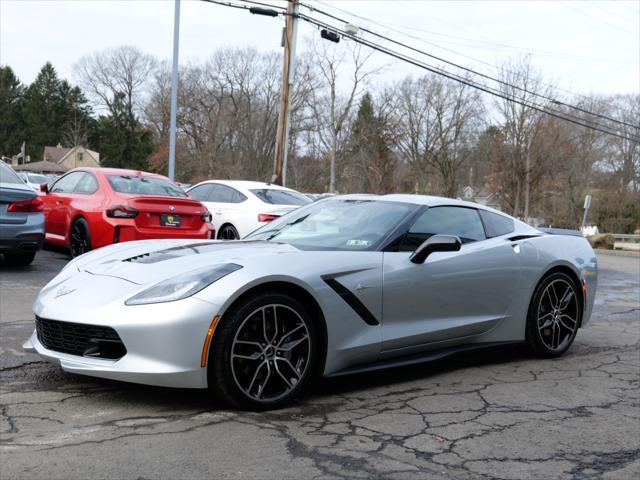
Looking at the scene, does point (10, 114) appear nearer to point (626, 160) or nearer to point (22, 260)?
point (626, 160)

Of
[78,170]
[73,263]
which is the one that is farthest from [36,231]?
[73,263]

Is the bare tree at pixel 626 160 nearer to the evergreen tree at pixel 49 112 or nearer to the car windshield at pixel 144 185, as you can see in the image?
the car windshield at pixel 144 185

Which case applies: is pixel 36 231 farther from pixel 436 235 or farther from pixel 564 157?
pixel 564 157

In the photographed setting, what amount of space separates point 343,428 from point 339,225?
66.7 inches

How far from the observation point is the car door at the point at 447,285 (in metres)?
4.61

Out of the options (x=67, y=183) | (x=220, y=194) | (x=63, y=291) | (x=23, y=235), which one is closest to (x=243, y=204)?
(x=220, y=194)

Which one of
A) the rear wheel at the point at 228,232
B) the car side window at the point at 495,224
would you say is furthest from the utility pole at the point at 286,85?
the car side window at the point at 495,224

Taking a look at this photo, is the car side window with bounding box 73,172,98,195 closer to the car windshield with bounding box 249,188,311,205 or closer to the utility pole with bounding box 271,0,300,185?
the car windshield with bounding box 249,188,311,205

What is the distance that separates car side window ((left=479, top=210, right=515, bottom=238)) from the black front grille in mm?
3114

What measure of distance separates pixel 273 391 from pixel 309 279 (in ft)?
2.26

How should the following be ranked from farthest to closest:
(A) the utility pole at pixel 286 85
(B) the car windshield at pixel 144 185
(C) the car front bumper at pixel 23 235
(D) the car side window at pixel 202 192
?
(A) the utility pole at pixel 286 85
(D) the car side window at pixel 202 192
(B) the car windshield at pixel 144 185
(C) the car front bumper at pixel 23 235

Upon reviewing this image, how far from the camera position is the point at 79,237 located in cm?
1001

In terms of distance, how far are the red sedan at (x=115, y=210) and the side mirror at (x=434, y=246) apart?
5.66 meters

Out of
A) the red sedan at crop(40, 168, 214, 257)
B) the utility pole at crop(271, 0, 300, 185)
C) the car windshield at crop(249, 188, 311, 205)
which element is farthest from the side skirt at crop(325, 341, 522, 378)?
the utility pole at crop(271, 0, 300, 185)
